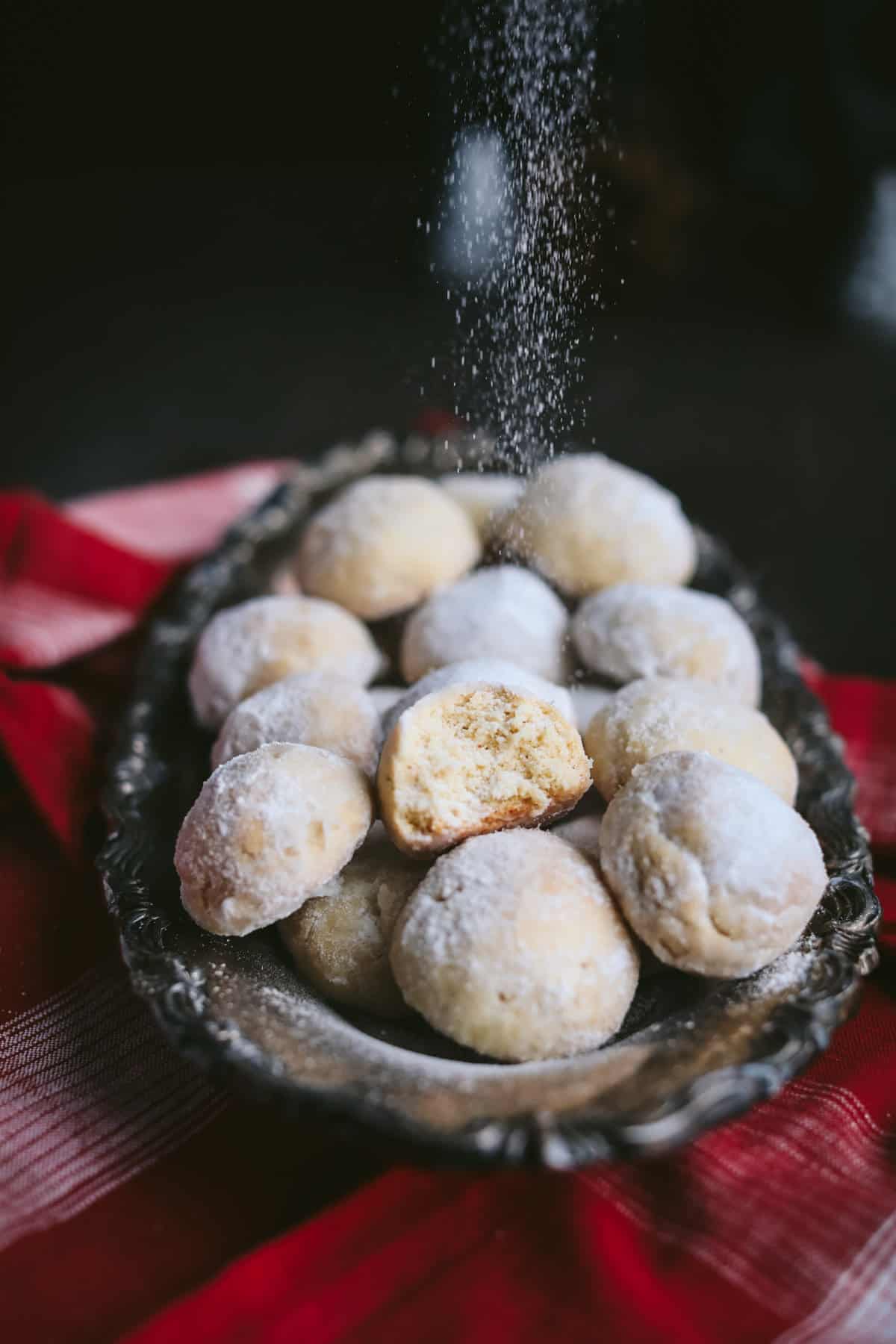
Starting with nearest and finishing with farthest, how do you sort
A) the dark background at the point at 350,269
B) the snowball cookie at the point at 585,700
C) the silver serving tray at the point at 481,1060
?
the silver serving tray at the point at 481,1060 < the snowball cookie at the point at 585,700 < the dark background at the point at 350,269

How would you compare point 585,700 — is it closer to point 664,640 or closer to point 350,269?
point 664,640

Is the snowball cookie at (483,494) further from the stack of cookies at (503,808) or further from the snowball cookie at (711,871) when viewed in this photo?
the snowball cookie at (711,871)

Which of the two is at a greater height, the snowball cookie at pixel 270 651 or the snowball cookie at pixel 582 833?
the snowball cookie at pixel 582 833

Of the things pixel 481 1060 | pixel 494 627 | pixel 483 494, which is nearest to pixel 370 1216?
pixel 481 1060

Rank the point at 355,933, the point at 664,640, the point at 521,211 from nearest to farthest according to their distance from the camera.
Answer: the point at 355,933
the point at 521,211
the point at 664,640

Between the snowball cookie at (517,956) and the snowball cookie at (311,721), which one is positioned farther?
the snowball cookie at (311,721)

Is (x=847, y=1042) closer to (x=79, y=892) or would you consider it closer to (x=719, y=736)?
(x=719, y=736)

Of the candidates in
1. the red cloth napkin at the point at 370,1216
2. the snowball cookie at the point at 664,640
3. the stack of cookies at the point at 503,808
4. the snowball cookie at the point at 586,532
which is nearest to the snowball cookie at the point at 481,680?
the stack of cookies at the point at 503,808
